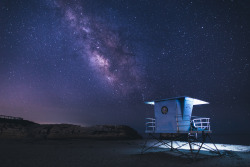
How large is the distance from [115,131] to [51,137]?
44.1 feet

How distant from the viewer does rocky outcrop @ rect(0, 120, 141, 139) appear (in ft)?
114

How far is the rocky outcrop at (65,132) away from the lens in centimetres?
3469

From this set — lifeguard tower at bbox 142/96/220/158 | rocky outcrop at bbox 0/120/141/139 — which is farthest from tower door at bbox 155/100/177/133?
rocky outcrop at bbox 0/120/141/139

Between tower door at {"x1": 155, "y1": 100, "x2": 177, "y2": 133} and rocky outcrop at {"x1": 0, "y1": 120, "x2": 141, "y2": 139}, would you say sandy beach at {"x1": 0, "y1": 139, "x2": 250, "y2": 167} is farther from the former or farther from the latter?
rocky outcrop at {"x1": 0, "y1": 120, "x2": 141, "y2": 139}

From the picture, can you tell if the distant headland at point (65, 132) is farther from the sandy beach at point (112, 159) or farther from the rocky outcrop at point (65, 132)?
the sandy beach at point (112, 159)

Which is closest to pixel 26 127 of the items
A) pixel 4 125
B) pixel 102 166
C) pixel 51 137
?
pixel 4 125

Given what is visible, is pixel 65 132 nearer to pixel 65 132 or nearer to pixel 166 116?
pixel 65 132

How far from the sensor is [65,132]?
3538 centimetres

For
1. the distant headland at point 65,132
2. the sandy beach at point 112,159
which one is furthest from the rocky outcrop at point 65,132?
the sandy beach at point 112,159

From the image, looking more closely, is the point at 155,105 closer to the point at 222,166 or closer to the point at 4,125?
the point at 222,166

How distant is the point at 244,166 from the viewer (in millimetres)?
9539

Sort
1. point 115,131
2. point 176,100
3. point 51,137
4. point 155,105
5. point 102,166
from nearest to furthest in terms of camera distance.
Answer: point 102,166 < point 176,100 < point 155,105 < point 51,137 < point 115,131

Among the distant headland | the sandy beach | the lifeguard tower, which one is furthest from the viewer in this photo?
the distant headland

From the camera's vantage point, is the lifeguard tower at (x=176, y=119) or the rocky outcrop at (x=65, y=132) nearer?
the lifeguard tower at (x=176, y=119)
